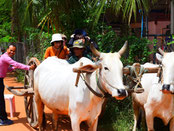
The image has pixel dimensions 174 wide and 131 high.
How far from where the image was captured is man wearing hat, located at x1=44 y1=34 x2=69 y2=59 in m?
4.58

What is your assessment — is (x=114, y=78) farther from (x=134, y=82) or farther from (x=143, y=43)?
(x=143, y=43)

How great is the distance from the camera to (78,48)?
156 inches

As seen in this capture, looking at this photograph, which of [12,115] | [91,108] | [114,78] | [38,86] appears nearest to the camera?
[114,78]

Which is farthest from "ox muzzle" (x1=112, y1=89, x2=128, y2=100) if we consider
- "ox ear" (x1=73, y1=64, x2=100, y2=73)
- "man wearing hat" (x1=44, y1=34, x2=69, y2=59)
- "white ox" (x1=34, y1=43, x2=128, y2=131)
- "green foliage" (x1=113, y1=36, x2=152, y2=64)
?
"green foliage" (x1=113, y1=36, x2=152, y2=64)

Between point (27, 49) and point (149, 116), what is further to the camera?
point (27, 49)

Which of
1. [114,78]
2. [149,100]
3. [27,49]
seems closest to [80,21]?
[149,100]

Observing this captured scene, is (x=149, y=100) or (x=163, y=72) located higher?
(x=163, y=72)

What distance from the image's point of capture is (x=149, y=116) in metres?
3.39

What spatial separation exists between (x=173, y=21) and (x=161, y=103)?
15.5ft

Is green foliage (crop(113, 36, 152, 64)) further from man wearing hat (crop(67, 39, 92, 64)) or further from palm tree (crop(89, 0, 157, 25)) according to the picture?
man wearing hat (crop(67, 39, 92, 64))

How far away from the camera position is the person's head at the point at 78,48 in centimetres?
390

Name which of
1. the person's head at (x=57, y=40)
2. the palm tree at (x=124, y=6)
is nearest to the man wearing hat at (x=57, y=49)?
the person's head at (x=57, y=40)

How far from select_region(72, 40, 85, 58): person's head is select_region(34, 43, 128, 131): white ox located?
31 centimetres

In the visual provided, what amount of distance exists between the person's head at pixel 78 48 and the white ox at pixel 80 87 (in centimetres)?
31
